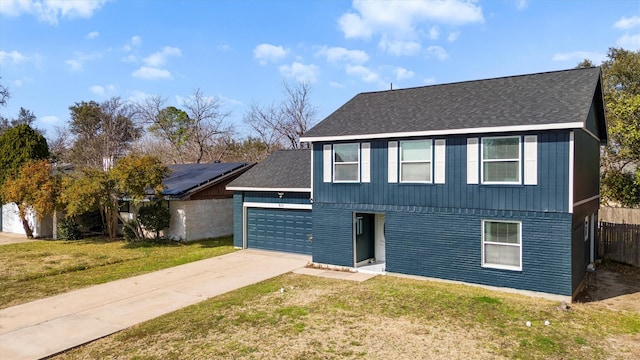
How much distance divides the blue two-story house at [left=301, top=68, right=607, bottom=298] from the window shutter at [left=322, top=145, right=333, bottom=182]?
4 centimetres

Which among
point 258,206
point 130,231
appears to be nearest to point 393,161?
point 258,206

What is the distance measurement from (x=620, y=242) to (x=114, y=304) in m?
18.0

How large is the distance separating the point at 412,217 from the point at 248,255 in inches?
305

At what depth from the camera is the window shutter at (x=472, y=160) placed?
38.9 feet

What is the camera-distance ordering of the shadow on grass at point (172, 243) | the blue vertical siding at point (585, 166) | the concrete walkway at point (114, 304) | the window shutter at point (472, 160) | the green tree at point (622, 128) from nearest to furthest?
the concrete walkway at point (114, 304), the blue vertical siding at point (585, 166), the window shutter at point (472, 160), the shadow on grass at point (172, 243), the green tree at point (622, 128)

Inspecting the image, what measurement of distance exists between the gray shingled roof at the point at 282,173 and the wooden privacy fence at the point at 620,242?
12094 mm

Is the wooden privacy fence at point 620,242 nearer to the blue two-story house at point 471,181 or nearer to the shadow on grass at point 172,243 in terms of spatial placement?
the blue two-story house at point 471,181

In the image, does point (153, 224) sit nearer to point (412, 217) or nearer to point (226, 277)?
point (226, 277)

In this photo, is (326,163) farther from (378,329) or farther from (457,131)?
(378,329)

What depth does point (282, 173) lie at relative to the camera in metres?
18.6

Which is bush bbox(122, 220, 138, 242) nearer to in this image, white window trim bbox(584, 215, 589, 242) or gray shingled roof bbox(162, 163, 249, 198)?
gray shingled roof bbox(162, 163, 249, 198)

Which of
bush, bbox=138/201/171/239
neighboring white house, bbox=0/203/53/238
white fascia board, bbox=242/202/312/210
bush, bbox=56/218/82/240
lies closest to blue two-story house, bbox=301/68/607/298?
white fascia board, bbox=242/202/312/210

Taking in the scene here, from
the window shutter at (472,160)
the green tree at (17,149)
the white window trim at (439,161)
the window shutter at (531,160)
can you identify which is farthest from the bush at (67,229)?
the window shutter at (531,160)

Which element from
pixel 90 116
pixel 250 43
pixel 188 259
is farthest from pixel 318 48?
pixel 90 116
